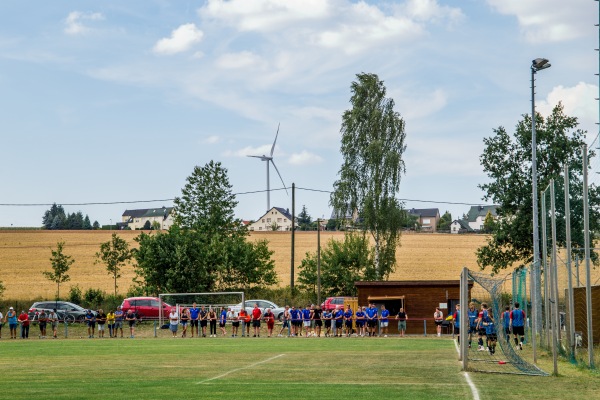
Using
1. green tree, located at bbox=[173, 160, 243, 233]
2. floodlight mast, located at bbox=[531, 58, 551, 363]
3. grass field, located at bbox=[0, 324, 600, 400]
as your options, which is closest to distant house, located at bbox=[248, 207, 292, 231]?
green tree, located at bbox=[173, 160, 243, 233]

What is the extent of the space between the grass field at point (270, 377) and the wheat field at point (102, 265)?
1885 inches

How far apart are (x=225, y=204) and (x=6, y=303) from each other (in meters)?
16.9

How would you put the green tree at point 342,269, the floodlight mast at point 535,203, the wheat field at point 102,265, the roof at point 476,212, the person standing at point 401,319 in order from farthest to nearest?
the roof at point 476,212 < the wheat field at point 102,265 < the green tree at point 342,269 < the person standing at point 401,319 < the floodlight mast at point 535,203

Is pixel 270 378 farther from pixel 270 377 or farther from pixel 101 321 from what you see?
pixel 101 321

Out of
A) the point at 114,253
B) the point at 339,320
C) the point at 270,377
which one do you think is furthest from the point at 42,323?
the point at 270,377

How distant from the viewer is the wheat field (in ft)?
276

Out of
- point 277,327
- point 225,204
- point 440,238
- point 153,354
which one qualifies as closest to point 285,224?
point 440,238

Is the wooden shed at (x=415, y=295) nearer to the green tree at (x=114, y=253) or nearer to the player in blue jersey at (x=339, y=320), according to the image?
the player in blue jersey at (x=339, y=320)

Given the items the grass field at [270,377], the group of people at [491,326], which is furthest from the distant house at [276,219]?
the grass field at [270,377]

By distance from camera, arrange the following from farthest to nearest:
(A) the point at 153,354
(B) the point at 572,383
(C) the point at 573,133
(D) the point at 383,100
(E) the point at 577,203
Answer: (D) the point at 383,100
(C) the point at 573,133
(A) the point at 153,354
(E) the point at 577,203
(B) the point at 572,383

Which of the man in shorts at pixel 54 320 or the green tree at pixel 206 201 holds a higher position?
the green tree at pixel 206 201

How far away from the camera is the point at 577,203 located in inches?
1019

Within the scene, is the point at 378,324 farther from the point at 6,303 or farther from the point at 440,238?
the point at 440,238

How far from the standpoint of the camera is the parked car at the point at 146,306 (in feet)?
180
